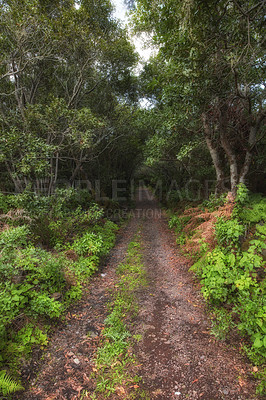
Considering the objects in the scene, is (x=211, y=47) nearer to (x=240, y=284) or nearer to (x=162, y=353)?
(x=240, y=284)

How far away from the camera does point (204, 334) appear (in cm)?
366

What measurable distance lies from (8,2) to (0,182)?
6704mm

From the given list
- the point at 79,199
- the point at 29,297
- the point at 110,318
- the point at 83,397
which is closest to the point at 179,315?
the point at 110,318

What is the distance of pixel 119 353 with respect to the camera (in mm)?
3320

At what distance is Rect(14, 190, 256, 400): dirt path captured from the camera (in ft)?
8.95

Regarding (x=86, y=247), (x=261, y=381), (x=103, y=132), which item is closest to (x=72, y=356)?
(x=261, y=381)

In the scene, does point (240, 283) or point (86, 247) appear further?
point (86, 247)

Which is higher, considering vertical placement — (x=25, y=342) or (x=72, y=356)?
(x=25, y=342)

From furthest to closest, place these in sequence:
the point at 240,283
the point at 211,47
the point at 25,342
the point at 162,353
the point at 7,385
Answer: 1. the point at 211,47
2. the point at 240,283
3. the point at 162,353
4. the point at 25,342
5. the point at 7,385

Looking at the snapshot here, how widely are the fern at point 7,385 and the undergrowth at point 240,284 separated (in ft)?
10.5

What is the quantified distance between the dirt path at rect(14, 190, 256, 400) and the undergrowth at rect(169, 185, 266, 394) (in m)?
0.27

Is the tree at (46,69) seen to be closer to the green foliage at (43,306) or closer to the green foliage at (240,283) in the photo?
the green foliage at (43,306)

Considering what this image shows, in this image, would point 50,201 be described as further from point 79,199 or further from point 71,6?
point 71,6

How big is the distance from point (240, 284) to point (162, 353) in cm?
187
